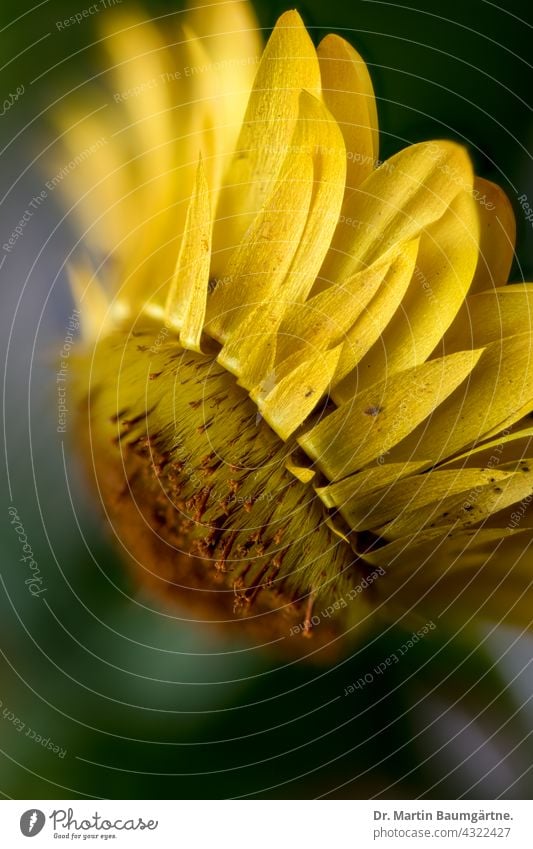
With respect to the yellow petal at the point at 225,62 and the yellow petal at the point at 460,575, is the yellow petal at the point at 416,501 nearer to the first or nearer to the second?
the yellow petal at the point at 460,575

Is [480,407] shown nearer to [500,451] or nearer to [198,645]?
[500,451]

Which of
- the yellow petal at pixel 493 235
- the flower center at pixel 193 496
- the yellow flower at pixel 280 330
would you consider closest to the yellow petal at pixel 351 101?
the yellow flower at pixel 280 330

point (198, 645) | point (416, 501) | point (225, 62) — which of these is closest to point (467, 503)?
point (416, 501)

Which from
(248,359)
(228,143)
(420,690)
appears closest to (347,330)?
(248,359)

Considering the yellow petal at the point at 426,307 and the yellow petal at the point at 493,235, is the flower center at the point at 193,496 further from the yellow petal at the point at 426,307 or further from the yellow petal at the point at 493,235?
the yellow petal at the point at 493,235

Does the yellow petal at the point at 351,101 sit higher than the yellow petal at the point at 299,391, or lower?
higher

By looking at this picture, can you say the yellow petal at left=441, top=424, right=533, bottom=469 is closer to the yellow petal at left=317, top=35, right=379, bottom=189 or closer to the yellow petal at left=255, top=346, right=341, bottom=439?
the yellow petal at left=255, top=346, right=341, bottom=439

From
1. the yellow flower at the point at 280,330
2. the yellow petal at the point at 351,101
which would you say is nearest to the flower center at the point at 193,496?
the yellow flower at the point at 280,330

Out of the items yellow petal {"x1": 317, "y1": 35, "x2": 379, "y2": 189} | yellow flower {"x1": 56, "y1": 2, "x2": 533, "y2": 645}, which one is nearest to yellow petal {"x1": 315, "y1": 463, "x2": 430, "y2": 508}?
yellow flower {"x1": 56, "y1": 2, "x2": 533, "y2": 645}
